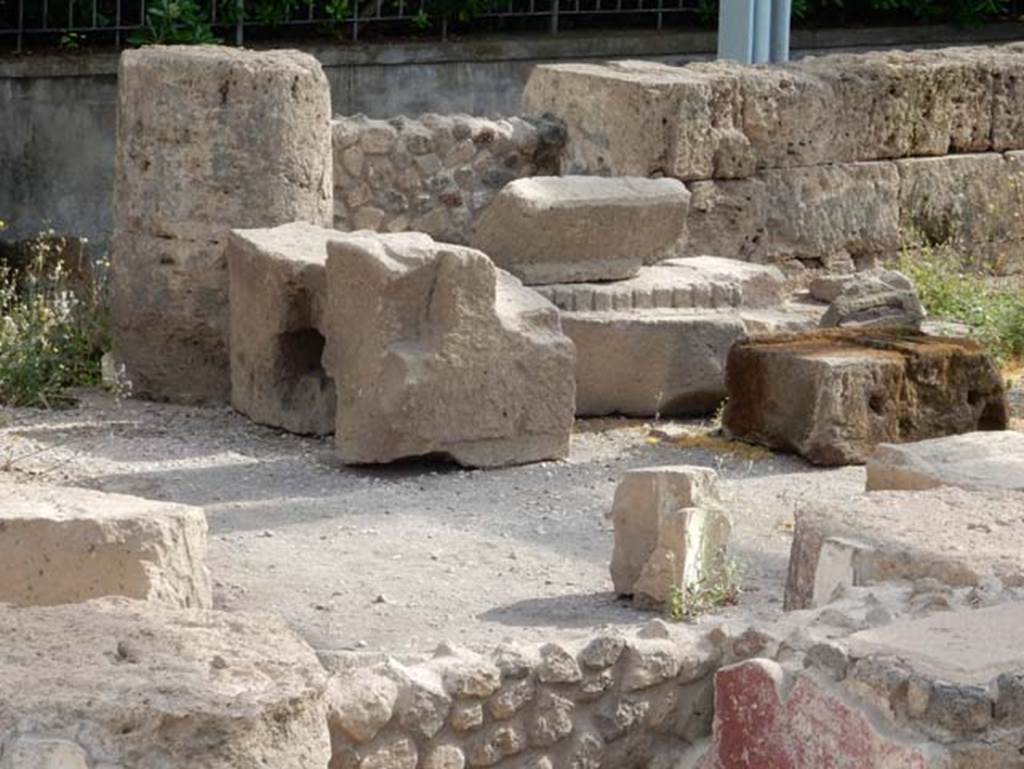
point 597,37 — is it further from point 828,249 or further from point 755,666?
point 755,666

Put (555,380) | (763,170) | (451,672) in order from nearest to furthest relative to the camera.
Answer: (451,672)
(555,380)
(763,170)

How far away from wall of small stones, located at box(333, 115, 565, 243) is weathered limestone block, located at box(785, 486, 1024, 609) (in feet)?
13.0

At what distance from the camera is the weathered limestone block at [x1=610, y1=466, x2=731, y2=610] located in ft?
24.2

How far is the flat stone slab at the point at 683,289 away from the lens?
387 inches

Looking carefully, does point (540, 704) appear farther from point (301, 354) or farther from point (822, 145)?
point (822, 145)

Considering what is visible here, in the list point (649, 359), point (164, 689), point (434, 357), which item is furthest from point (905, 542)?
point (649, 359)

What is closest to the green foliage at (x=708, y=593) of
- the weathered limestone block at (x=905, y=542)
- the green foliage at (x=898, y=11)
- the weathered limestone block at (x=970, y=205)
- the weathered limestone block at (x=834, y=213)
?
the weathered limestone block at (x=905, y=542)

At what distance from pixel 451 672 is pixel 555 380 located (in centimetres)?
379

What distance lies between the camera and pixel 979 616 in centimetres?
544

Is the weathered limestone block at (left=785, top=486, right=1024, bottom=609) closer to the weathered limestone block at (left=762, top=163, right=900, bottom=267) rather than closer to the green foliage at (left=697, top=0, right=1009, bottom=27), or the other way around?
the weathered limestone block at (left=762, top=163, right=900, bottom=267)

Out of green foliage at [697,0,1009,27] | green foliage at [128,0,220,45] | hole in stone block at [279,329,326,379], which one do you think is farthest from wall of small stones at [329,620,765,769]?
green foliage at [697,0,1009,27]

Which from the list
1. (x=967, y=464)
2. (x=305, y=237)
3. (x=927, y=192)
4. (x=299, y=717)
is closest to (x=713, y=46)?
(x=927, y=192)

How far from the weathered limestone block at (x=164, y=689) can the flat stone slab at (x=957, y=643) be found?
1.22 m

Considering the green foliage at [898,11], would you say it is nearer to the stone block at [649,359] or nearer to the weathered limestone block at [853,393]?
the stone block at [649,359]
